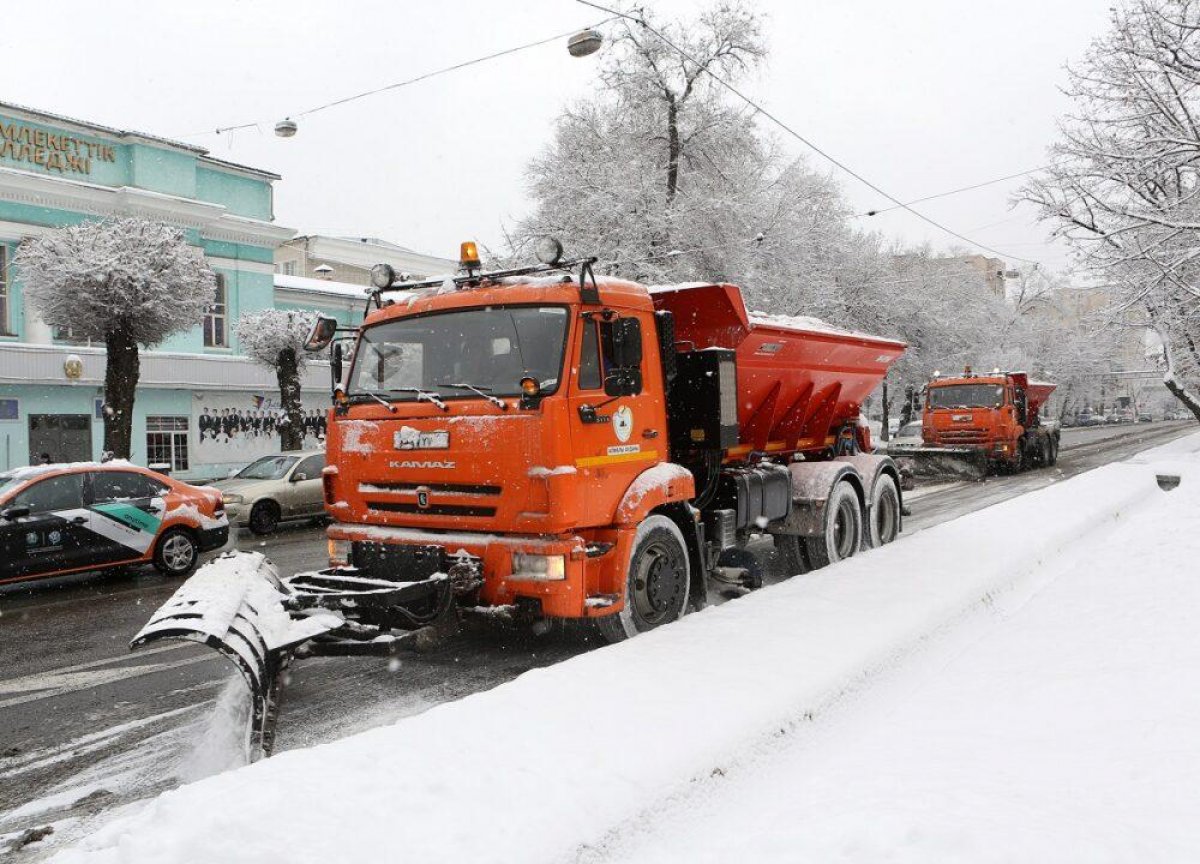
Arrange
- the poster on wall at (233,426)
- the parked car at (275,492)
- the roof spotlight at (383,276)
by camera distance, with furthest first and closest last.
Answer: the poster on wall at (233,426) → the parked car at (275,492) → the roof spotlight at (383,276)

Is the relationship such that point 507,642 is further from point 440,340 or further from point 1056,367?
point 1056,367

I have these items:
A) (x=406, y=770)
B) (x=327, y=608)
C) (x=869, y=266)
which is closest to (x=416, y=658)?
(x=327, y=608)

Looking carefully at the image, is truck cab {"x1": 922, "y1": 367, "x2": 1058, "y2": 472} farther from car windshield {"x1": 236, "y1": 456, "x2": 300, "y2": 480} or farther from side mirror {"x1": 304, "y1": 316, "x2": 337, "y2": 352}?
side mirror {"x1": 304, "y1": 316, "x2": 337, "y2": 352}

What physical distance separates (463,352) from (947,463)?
17.8m

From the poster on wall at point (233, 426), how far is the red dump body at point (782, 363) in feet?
59.1

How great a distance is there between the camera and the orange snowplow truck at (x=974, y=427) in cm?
2106

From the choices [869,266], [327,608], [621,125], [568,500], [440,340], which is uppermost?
[621,125]

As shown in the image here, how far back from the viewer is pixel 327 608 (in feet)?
17.9

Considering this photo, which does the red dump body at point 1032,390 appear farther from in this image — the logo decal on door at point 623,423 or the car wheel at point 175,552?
the car wheel at point 175,552

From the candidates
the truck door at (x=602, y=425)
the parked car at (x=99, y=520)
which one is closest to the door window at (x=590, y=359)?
the truck door at (x=602, y=425)

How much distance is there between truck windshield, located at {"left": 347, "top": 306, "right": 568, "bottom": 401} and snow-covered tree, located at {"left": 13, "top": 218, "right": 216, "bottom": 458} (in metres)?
10.9

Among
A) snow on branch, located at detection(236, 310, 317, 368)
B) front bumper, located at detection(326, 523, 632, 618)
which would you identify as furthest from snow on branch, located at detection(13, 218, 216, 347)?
front bumper, located at detection(326, 523, 632, 618)

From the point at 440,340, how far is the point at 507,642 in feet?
8.18

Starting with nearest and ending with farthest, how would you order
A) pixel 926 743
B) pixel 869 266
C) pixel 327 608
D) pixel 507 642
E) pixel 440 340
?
pixel 926 743
pixel 327 608
pixel 440 340
pixel 507 642
pixel 869 266
